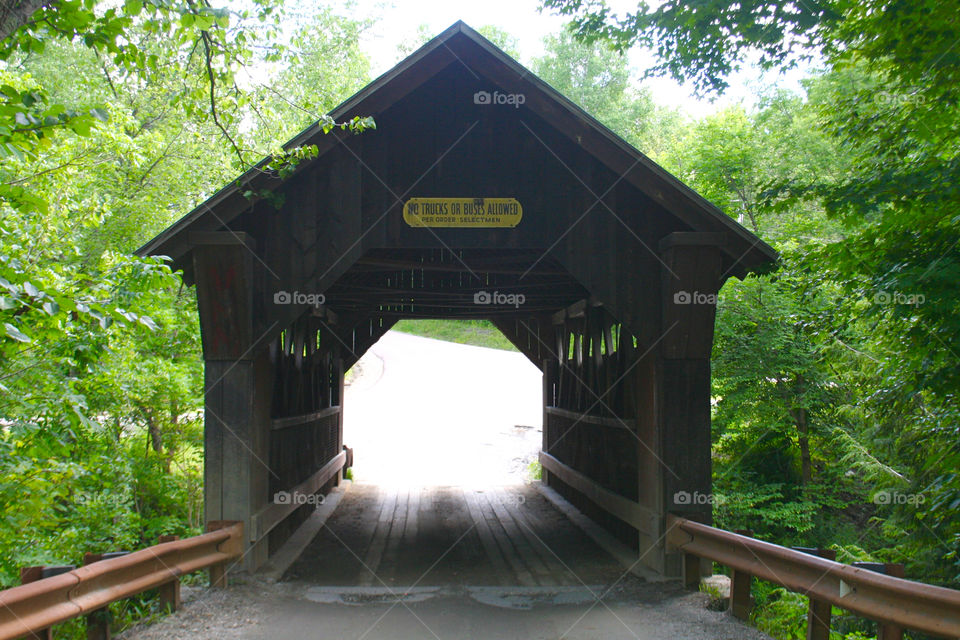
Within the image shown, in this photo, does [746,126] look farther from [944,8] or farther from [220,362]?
[220,362]

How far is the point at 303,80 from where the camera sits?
18141mm

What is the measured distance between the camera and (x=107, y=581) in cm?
403

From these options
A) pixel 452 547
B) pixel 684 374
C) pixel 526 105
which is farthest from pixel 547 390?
pixel 526 105

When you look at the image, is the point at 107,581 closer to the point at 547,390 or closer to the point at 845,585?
the point at 845,585

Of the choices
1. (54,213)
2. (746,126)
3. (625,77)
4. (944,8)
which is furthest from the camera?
(625,77)

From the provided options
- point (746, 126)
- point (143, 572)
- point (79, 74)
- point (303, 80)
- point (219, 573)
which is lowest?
point (219, 573)

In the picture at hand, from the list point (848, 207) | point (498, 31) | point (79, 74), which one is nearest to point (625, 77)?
point (498, 31)

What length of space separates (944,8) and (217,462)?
6770 mm

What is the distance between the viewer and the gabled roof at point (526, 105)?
18.4 feet

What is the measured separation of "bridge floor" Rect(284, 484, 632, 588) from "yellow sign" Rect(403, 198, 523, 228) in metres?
3.15

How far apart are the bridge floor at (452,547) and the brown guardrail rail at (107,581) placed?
1034mm

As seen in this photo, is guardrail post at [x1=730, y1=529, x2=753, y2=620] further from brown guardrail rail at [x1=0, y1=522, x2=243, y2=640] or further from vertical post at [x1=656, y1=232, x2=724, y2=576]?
brown guardrail rail at [x1=0, y1=522, x2=243, y2=640]

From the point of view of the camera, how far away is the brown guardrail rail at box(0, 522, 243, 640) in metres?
3.22

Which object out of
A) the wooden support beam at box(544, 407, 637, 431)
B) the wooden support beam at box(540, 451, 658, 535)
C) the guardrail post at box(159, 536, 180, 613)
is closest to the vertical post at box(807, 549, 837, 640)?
the wooden support beam at box(540, 451, 658, 535)
